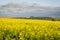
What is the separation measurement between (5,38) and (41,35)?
2032 mm

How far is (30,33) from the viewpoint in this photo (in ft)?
35.2

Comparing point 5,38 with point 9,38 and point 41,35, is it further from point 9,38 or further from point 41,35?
point 41,35

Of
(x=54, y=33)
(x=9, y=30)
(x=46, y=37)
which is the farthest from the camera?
(x=9, y=30)

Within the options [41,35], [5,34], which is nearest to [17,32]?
[5,34]

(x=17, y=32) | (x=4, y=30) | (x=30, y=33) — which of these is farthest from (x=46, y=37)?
(x=4, y=30)

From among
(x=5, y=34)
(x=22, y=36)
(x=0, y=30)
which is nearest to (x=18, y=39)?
(x=22, y=36)

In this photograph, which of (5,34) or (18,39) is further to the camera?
(5,34)

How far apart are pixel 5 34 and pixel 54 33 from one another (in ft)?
9.22

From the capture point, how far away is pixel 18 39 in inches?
419

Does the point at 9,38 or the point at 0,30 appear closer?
the point at 9,38

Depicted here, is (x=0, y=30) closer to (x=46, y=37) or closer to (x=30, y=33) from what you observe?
(x=30, y=33)

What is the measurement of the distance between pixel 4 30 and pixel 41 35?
8.57 feet

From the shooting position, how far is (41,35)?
10.5m

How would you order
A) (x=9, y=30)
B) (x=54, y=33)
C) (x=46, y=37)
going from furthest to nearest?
(x=9, y=30), (x=54, y=33), (x=46, y=37)
